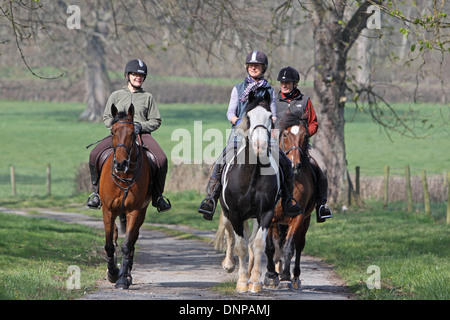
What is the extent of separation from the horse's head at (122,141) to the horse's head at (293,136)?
7.21 ft

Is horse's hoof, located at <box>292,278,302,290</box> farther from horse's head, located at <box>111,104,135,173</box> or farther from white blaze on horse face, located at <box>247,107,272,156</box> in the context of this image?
horse's head, located at <box>111,104,135,173</box>

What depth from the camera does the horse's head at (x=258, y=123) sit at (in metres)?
9.28

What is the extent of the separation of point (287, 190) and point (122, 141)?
2317mm

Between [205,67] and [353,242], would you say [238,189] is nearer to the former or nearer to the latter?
[353,242]

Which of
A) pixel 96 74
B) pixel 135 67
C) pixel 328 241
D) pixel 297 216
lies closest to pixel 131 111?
pixel 135 67

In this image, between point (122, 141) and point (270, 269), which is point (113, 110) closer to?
point (122, 141)

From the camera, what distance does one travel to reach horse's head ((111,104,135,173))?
10.2m

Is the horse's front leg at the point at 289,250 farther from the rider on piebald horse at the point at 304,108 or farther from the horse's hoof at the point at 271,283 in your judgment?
the rider on piebald horse at the point at 304,108

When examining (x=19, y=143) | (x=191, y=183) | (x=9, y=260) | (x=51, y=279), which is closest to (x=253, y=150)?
(x=51, y=279)

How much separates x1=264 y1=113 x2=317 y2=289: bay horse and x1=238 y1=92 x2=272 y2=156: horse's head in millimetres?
1274

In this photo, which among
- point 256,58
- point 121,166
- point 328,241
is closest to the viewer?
point 121,166

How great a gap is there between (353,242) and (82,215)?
11.4 metres

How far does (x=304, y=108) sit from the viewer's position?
38.6 ft

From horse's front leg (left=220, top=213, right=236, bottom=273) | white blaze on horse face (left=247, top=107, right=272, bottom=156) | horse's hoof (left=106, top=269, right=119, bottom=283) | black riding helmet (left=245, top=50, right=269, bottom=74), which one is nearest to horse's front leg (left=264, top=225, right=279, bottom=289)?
horse's front leg (left=220, top=213, right=236, bottom=273)
